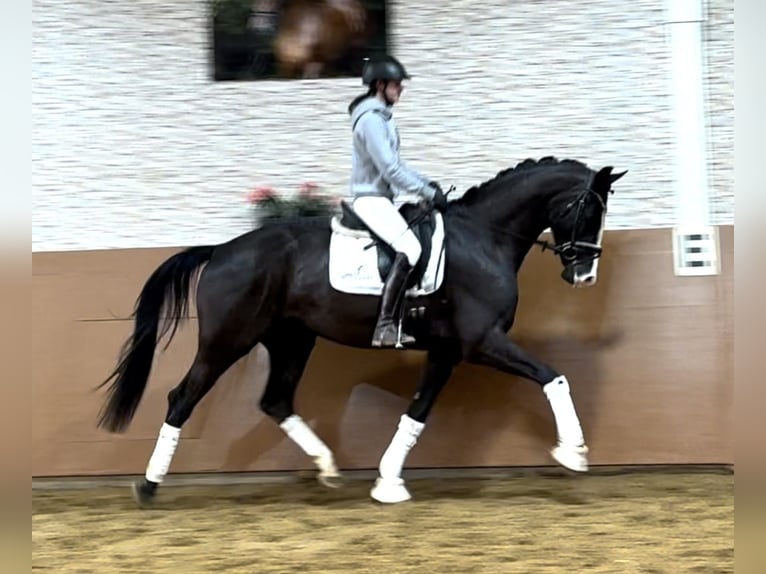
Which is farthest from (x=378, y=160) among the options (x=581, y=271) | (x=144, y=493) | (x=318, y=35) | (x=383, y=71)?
(x=144, y=493)

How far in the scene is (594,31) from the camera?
14.0 feet

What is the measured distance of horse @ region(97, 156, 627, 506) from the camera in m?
3.59

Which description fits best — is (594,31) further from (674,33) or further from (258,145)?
(258,145)

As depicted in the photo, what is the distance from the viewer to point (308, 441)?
3920 mm

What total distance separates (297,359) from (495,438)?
1173mm

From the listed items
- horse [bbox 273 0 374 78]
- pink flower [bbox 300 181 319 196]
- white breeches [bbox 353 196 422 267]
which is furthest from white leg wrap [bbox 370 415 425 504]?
horse [bbox 273 0 374 78]

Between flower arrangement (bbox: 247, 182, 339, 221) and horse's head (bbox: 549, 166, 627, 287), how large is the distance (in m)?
1.28

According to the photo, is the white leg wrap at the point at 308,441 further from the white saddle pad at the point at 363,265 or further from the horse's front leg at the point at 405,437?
the white saddle pad at the point at 363,265

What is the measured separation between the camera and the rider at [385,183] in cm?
351

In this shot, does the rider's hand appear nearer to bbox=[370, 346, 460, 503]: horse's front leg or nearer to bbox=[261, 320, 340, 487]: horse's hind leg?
bbox=[370, 346, 460, 503]: horse's front leg

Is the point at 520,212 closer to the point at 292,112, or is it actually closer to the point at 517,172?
the point at 517,172

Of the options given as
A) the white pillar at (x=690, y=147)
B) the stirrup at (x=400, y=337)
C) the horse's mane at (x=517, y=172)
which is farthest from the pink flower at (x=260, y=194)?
the white pillar at (x=690, y=147)

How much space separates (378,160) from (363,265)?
0.49 metres
